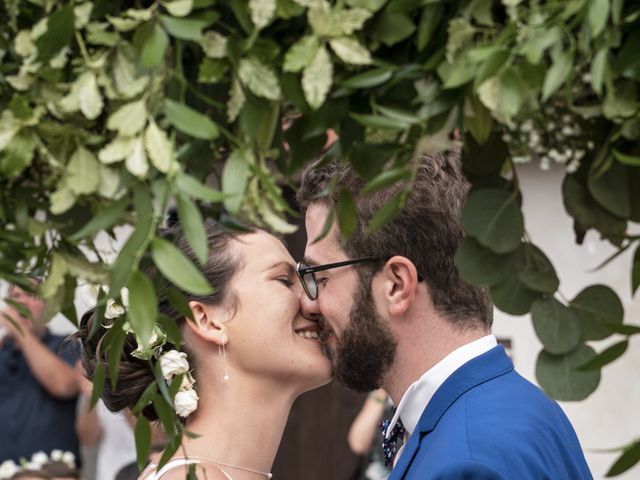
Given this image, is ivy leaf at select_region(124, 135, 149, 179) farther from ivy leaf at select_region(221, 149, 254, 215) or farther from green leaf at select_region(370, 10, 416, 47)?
green leaf at select_region(370, 10, 416, 47)

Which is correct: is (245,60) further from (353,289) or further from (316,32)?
(353,289)

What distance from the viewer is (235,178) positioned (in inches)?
55.5

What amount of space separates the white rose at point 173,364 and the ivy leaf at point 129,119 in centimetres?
150

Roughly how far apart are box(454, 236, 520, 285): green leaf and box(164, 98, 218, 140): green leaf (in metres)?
0.33

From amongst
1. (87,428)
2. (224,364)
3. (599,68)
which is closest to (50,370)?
(87,428)

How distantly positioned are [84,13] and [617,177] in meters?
0.67

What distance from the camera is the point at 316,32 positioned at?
137 centimetres

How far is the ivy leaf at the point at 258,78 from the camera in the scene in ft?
4.61

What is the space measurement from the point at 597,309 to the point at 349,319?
4.60 feet

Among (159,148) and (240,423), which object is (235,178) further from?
(240,423)

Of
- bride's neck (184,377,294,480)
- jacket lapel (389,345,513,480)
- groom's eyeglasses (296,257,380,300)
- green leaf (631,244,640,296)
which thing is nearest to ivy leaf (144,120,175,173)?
green leaf (631,244,640,296)

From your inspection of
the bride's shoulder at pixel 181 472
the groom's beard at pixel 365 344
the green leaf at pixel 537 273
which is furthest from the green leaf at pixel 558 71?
the bride's shoulder at pixel 181 472

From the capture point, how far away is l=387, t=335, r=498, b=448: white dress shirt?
106 inches

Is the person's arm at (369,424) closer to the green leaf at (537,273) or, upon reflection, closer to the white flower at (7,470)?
the white flower at (7,470)
